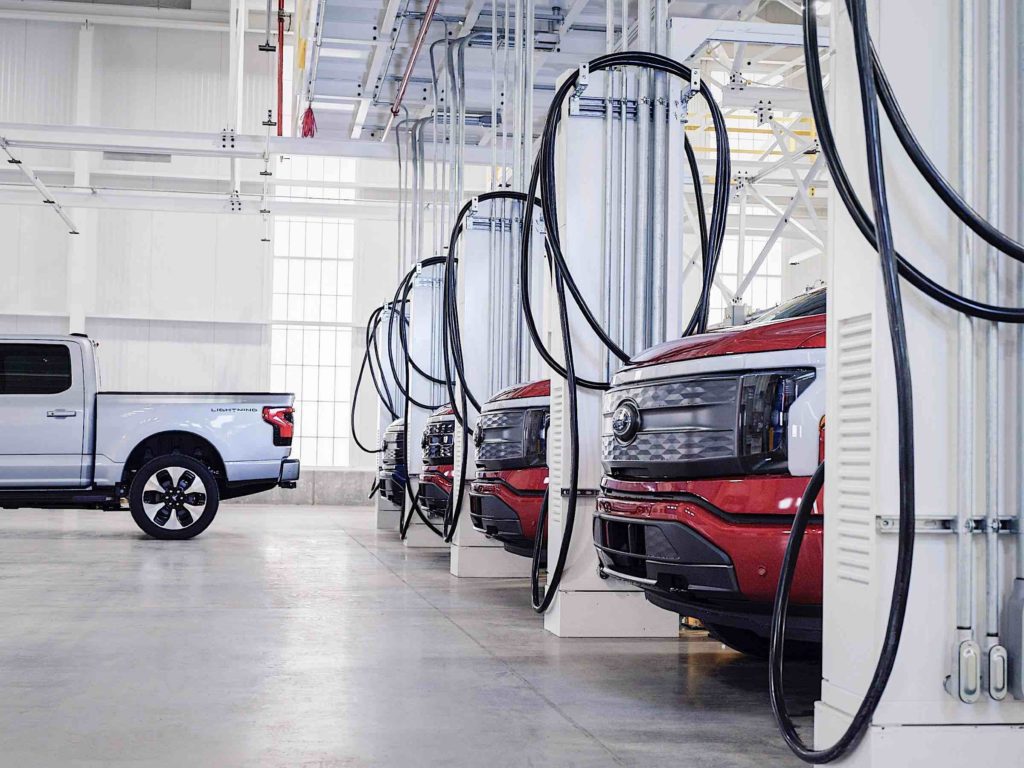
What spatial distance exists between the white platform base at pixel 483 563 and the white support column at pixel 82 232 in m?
13.9

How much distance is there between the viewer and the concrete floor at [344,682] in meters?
3.64

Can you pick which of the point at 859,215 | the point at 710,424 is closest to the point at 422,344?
the point at 710,424

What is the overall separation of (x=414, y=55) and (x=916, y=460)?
30.7 feet

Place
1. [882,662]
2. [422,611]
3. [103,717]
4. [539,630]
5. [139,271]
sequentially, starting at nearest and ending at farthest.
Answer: [882,662], [103,717], [539,630], [422,611], [139,271]

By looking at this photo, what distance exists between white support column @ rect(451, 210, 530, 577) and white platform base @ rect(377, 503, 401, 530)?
6.06 m

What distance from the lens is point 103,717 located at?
4.02 metres

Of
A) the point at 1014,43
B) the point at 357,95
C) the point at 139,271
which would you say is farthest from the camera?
the point at 139,271

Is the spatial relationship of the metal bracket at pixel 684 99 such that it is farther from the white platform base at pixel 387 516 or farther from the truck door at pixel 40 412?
the white platform base at pixel 387 516

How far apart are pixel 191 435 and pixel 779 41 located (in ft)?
25.6

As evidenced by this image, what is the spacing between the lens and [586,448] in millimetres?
6137

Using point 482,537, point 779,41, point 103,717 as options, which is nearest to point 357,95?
point 482,537

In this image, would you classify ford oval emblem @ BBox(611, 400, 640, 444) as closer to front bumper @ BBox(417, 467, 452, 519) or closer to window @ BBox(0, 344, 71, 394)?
front bumper @ BBox(417, 467, 452, 519)

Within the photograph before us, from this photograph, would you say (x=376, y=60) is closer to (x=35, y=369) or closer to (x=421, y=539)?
(x=35, y=369)

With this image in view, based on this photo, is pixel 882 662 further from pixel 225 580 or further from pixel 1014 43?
pixel 225 580
